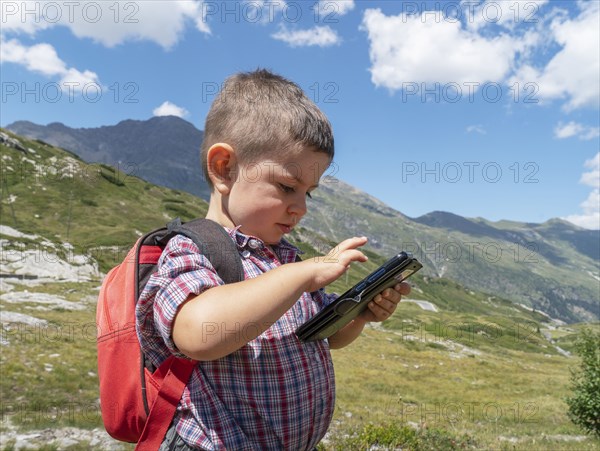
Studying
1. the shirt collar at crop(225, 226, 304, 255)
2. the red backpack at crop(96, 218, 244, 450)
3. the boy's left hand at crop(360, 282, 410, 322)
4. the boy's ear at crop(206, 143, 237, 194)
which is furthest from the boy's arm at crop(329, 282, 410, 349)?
the boy's ear at crop(206, 143, 237, 194)

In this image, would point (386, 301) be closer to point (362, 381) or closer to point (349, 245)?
point (349, 245)

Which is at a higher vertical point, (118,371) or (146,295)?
(146,295)

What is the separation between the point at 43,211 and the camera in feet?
374

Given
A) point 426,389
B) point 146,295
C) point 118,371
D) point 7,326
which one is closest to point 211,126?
point 146,295

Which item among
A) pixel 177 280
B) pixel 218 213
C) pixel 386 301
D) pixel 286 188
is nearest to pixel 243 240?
pixel 218 213

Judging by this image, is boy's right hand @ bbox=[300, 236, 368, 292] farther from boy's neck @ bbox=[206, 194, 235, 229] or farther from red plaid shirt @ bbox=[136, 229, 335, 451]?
boy's neck @ bbox=[206, 194, 235, 229]

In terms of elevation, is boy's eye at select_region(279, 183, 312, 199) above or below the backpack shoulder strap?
above

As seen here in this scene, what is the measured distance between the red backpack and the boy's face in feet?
0.89

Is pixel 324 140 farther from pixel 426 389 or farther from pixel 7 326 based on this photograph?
pixel 426 389

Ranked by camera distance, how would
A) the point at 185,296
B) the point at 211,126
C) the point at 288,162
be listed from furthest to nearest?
the point at 211,126
the point at 288,162
the point at 185,296

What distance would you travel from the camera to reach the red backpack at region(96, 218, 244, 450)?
7.88 feet

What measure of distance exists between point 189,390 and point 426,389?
3902 centimetres

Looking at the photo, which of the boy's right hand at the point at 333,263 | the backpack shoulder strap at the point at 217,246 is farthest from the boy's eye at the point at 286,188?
the boy's right hand at the point at 333,263

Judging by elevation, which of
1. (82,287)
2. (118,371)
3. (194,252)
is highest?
(194,252)
